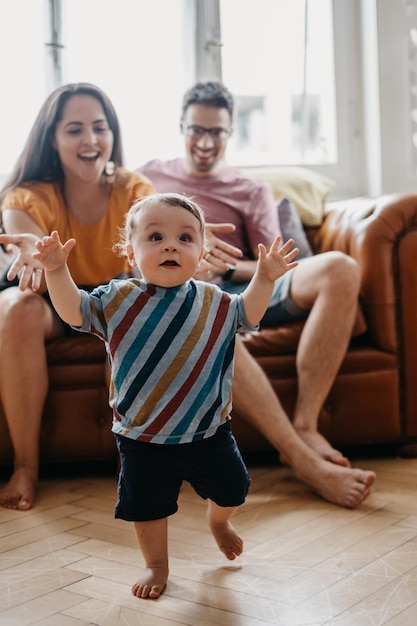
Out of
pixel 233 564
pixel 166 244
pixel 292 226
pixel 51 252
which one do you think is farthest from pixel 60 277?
pixel 292 226

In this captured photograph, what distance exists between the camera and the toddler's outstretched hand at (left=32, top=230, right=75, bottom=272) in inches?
48.2

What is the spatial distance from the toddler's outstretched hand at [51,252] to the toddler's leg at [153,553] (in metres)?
0.44

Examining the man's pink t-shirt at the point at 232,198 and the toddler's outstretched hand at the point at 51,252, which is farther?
the man's pink t-shirt at the point at 232,198

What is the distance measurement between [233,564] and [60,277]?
1.94ft

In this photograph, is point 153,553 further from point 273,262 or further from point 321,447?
point 321,447

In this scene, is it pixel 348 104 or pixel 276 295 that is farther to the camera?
pixel 348 104

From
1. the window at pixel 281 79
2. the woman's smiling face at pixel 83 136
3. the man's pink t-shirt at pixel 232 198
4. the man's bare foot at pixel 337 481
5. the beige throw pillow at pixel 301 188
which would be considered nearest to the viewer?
the man's bare foot at pixel 337 481

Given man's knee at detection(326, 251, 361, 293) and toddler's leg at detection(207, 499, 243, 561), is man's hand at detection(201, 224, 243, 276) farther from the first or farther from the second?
toddler's leg at detection(207, 499, 243, 561)

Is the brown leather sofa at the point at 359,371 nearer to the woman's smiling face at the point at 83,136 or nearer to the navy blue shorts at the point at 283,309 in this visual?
the navy blue shorts at the point at 283,309

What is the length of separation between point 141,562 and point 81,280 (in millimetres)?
876

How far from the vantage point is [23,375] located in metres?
1.93

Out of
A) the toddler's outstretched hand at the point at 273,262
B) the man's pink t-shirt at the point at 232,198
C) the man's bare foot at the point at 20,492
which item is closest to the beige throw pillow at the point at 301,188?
the man's pink t-shirt at the point at 232,198

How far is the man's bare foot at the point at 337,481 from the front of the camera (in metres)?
1.77

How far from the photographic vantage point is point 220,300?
1381 mm
